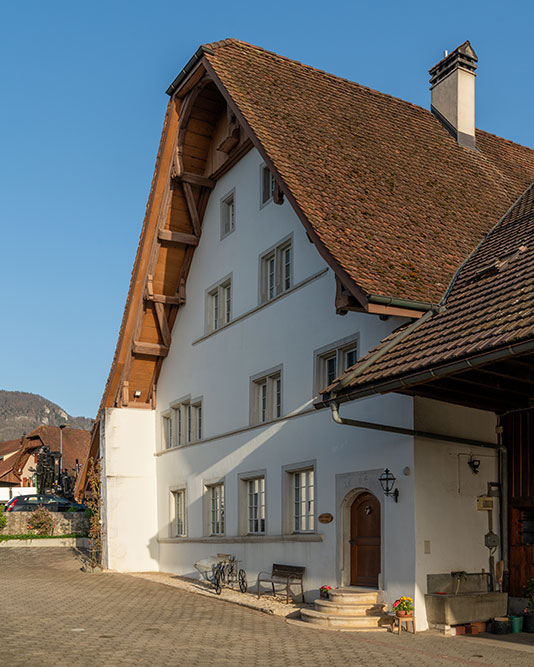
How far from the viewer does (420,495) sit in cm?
1367

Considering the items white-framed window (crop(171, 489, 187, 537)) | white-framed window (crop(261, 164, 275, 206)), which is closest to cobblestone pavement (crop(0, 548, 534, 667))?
white-framed window (crop(171, 489, 187, 537))

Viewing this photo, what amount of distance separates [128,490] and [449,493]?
514 inches

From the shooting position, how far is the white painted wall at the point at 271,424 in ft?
48.0

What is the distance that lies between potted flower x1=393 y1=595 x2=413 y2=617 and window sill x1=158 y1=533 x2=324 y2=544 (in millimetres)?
2991

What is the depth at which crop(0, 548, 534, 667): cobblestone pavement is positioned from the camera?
35.4 ft

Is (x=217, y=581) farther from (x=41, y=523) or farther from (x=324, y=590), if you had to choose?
(x=41, y=523)

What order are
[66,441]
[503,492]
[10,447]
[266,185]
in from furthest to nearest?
[10,447] → [66,441] → [266,185] → [503,492]

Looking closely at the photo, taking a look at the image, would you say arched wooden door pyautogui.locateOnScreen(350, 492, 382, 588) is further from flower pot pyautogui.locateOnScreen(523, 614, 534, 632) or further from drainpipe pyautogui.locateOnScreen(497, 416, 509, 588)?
flower pot pyautogui.locateOnScreen(523, 614, 534, 632)

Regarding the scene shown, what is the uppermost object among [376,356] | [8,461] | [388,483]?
[376,356]

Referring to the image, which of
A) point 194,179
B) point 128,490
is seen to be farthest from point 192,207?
point 128,490

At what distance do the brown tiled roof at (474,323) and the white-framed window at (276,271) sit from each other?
469cm

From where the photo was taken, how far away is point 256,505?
1925cm

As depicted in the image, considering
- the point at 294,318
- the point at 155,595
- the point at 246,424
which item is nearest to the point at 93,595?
the point at 155,595

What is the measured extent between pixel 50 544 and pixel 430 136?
20.3m
